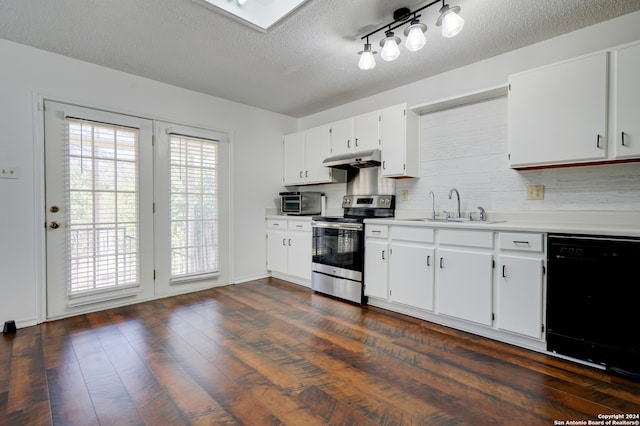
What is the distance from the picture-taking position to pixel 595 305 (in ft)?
6.56

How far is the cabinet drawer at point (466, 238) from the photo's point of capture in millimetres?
2432

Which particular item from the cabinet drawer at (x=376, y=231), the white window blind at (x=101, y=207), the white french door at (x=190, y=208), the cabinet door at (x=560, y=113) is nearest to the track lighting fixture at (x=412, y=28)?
the cabinet door at (x=560, y=113)

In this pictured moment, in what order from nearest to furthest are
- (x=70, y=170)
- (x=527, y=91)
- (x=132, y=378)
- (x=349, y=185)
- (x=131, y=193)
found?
(x=132, y=378) → (x=527, y=91) → (x=70, y=170) → (x=131, y=193) → (x=349, y=185)

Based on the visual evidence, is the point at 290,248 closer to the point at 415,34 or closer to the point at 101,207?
the point at 101,207

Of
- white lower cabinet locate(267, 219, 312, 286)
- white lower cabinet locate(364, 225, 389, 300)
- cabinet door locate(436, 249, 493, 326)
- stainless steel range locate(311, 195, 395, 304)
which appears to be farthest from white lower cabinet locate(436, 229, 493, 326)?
white lower cabinet locate(267, 219, 312, 286)

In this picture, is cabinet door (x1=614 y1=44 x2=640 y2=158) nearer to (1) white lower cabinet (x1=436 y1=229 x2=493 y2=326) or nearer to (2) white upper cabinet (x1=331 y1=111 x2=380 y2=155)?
(1) white lower cabinet (x1=436 y1=229 x2=493 y2=326)

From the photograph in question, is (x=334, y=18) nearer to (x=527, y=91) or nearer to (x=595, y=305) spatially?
(x=527, y=91)

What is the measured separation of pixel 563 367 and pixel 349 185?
2858mm

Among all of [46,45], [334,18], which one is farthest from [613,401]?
[46,45]

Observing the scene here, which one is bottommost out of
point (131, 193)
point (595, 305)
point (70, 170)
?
point (595, 305)

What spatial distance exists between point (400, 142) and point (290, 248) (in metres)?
2.01

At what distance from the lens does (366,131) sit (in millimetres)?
3635

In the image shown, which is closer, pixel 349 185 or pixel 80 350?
pixel 80 350

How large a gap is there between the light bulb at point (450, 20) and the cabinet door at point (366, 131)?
149 centimetres
